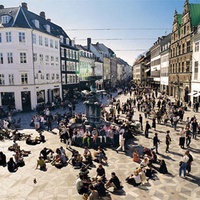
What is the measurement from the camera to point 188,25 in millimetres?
36125

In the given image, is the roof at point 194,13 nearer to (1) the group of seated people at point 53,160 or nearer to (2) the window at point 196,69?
(2) the window at point 196,69

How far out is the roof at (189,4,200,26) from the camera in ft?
114

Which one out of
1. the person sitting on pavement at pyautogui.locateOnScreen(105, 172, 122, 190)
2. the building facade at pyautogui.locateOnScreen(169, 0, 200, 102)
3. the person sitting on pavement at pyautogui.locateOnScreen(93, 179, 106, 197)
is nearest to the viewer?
the person sitting on pavement at pyautogui.locateOnScreen(93, 179, 106, 197)

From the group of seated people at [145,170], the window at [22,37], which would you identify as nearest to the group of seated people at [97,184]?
the group of seated people at [145,170]

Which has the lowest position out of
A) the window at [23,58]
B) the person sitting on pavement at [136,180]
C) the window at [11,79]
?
the person sitting on pavement at [136,180]

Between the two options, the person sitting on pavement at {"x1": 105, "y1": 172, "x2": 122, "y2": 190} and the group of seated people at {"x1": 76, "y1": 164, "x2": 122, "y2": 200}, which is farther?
the person sitting on pavement at {"x1": 105, "y1": 172, "x2": 122, "y2": 190}

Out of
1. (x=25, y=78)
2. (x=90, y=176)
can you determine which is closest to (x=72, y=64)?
(x=25, y=78)

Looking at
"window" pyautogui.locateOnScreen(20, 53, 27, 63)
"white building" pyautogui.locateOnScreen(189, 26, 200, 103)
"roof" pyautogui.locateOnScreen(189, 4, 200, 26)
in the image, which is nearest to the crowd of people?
"white building" pyautogui.locateOnScreen(189, 26, 200, 103)

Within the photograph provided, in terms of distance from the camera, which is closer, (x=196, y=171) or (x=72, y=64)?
(x=196, y=171)

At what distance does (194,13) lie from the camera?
117 feet

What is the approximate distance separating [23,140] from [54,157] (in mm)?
6245

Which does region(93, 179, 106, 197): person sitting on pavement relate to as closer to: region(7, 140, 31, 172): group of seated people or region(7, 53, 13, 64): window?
region(7, 140, 31, 172): group of seated people

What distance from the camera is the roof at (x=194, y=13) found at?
34.7 m

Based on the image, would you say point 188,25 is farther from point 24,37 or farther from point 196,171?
point 196,171
